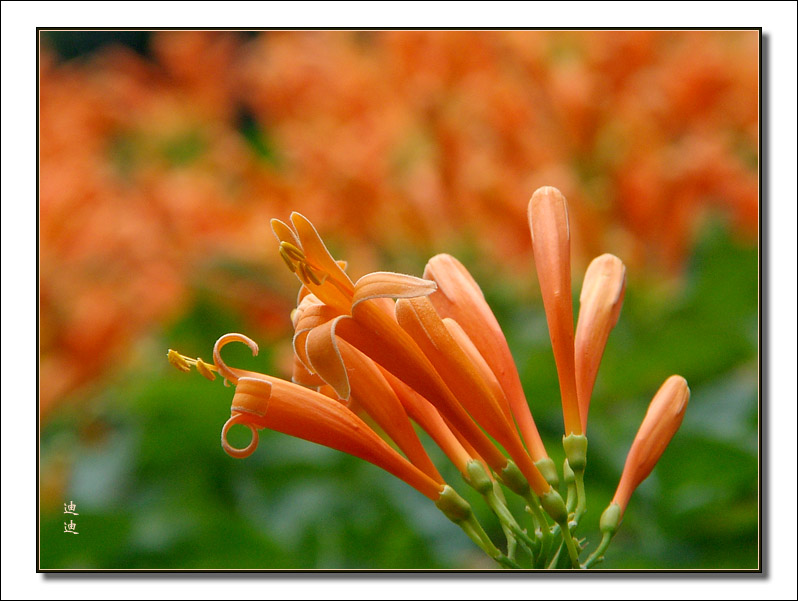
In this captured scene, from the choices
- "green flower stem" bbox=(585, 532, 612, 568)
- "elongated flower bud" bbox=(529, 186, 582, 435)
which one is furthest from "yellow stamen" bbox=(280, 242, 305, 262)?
"green flower stem" bbox=(585, 532, 612, 568)

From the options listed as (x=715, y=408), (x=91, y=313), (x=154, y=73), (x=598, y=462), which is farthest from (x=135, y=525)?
(x=154, y=73)

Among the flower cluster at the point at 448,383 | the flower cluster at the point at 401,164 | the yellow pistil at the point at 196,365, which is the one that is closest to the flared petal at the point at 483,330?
the flower cluster at the point at 448,383

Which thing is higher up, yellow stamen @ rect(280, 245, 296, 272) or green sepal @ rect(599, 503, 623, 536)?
yellow stamen @ rect(280, 245, 296, 272)

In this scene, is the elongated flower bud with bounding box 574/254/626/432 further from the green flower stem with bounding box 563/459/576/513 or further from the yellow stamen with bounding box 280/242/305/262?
the yellow stamen with bounding box 280/242/305/262

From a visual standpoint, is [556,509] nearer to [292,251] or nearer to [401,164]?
[292,251]

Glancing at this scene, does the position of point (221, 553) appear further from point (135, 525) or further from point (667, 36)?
point (667, 36)

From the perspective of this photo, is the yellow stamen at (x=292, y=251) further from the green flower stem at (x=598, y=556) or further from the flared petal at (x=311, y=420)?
the green flower stem at (x=598, y=556)
